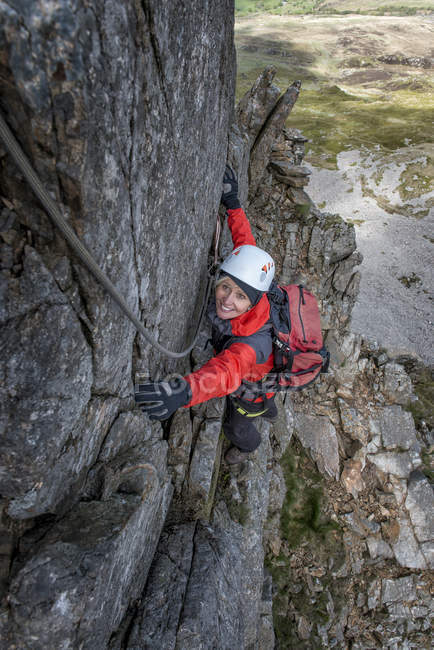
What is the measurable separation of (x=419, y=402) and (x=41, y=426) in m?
17.9

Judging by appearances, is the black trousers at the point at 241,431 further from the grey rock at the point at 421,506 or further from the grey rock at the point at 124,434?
the grey rock at the point at 421,506

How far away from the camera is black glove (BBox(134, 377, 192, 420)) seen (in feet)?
16.2

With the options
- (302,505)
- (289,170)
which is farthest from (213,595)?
(289,170)

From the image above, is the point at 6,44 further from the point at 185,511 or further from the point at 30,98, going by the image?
the point at 185,511

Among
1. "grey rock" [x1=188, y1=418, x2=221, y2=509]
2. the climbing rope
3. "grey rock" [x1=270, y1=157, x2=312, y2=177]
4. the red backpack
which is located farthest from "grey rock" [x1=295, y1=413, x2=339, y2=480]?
the climbing rope

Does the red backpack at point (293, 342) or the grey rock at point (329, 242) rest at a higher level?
the red backpack at point (293, 342)

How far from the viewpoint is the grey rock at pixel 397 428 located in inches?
571

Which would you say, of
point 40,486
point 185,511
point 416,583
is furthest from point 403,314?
point 40,486

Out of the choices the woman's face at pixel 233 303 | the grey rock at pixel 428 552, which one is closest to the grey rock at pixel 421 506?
the grey rock at pixel 428 552

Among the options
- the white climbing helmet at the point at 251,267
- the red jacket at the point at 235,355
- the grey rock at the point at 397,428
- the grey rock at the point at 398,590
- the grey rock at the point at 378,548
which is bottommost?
the grey rock at the point at 398,590

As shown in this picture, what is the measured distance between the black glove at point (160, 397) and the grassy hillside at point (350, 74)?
53083mm

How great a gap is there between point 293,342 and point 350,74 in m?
155

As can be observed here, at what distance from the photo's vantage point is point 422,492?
1344cm

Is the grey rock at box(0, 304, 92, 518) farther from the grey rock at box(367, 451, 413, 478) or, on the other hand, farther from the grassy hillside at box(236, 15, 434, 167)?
the grassy hillside at box(236, 15, 434, 167)
